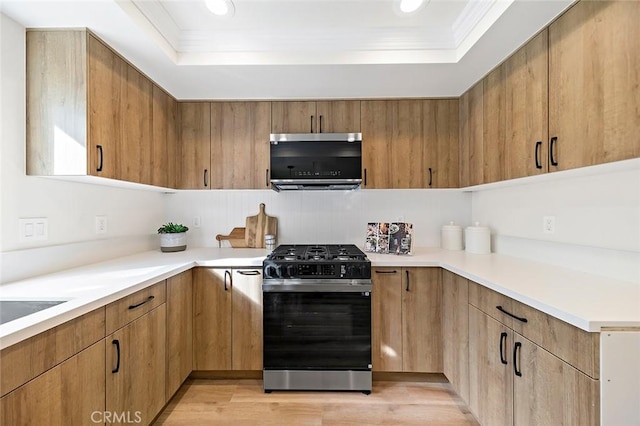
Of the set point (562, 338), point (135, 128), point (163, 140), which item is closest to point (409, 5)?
point (562, 338)

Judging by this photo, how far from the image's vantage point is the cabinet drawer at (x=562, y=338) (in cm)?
96

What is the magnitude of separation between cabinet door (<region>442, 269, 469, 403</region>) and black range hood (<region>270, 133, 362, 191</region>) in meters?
1.05

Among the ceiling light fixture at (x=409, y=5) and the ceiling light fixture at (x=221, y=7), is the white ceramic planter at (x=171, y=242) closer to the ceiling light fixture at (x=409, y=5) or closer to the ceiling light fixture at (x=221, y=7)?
the ceiling light fixture at (x=221, y=7)

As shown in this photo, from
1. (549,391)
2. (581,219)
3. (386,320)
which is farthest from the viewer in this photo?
(386,320)

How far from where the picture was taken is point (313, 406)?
198 cm

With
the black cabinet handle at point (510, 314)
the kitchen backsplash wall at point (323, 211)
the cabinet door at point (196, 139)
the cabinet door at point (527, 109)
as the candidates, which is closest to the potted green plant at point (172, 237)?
the kitchen backsplash wall at point (323, 211)

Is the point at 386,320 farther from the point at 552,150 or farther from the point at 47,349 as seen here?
the point at 47,349

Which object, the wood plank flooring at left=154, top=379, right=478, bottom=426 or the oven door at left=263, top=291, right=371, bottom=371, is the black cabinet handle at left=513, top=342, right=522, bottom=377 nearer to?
the wood plank flooring at left=154, top=379, right=478, bottom=426

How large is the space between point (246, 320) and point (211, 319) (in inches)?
9.9

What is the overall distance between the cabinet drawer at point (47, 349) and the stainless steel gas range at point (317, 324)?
1.04 m

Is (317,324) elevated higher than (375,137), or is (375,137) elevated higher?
(375,137)

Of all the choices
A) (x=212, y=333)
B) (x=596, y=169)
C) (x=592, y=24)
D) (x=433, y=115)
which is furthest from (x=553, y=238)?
(x=212, y=333)

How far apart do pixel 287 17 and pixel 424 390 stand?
2.60 meters

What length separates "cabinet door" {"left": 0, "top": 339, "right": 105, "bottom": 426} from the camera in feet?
3.01
